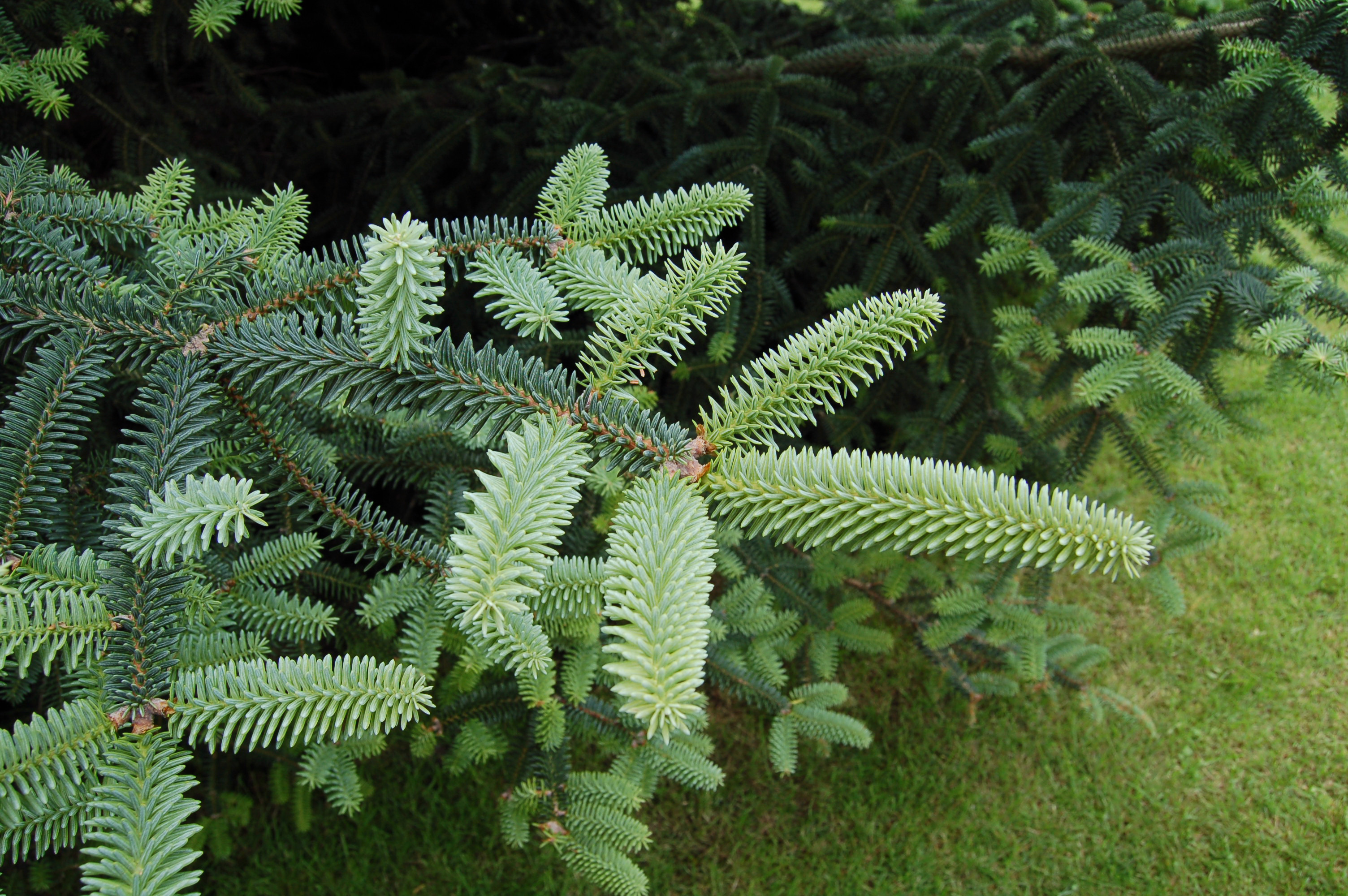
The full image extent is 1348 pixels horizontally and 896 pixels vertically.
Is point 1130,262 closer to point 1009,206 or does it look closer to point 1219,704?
point 1009,206

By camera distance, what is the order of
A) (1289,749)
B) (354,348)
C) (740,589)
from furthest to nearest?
(1289,749) < (740,589) < (354,348)

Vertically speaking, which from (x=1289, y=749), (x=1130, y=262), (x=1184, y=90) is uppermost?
(x=1184, y=90)

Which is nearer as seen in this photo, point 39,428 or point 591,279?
point 39,428

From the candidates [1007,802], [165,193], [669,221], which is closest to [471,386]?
[669,221]

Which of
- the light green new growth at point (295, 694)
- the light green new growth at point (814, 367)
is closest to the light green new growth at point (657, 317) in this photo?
the light green new growth at point (814, 367)

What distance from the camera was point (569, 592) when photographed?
3.84 ft

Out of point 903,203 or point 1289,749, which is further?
point 1289,749

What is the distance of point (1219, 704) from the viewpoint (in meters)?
3.14

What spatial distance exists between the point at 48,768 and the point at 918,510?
3.37 feet

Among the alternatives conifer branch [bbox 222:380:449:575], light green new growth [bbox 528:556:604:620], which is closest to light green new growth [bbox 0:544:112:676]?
conifer branch [bbox 222:380:449:575]

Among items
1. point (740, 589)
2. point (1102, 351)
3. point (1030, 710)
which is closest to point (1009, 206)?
point (1102, 351)

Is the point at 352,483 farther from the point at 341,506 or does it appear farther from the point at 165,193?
the point at 165,193

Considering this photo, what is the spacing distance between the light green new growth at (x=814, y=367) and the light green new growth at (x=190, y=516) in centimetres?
54

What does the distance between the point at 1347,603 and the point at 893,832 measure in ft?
8.21
